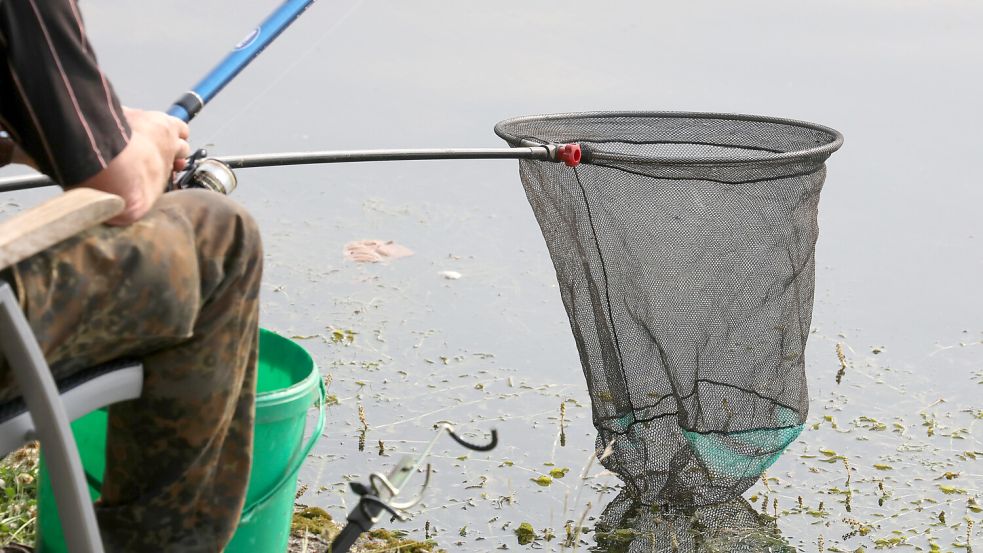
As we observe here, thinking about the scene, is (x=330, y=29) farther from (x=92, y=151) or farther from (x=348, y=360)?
(x=92, y=151)

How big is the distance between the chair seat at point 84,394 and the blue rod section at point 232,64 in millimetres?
636

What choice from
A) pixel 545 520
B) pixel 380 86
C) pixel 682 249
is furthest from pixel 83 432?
pixel 380 86

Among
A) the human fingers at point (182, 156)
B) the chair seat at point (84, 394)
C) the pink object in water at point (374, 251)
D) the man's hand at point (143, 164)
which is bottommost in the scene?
the pink object in water at point (374, 251)

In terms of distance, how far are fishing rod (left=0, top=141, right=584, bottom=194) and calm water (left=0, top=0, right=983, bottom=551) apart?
0.72 meters

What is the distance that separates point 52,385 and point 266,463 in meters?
0.77

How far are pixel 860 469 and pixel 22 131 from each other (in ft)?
7.19

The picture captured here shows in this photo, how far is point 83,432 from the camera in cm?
202

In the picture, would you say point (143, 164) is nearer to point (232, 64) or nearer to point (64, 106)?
point (64, 106)

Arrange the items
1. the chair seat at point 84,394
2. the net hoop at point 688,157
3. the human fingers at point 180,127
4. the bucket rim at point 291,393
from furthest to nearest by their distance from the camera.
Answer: the net hoop at point 688,157 → the bucket rim at point 291,393 → the human fingers at point 180,127 → the chair seat at point 84,394

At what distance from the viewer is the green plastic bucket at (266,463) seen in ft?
6.40

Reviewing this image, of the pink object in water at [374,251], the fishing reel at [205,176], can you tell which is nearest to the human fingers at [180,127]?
the fishing reel at [205,176]

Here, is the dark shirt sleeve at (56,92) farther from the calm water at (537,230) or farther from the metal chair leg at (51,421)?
the calm water at (537,230)

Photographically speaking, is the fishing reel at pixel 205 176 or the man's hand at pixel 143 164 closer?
the man's hand at pixel 143 164

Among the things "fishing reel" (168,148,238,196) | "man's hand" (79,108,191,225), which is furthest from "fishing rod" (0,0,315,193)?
"man's hand" (79,108,191,225)
